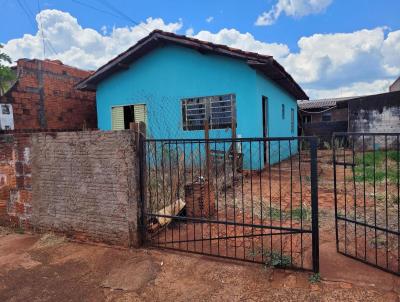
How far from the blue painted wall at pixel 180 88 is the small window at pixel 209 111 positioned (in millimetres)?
168

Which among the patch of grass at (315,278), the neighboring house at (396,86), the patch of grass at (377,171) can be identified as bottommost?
the patch of grass at (315,278)

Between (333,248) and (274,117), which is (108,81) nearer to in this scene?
(274,117)

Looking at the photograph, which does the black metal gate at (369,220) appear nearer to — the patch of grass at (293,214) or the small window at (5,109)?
the patch of grass at (293,214)

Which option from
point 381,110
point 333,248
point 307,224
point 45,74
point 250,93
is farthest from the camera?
point 381,110

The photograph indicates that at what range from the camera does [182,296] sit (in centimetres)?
277

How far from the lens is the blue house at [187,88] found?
8.62 meters

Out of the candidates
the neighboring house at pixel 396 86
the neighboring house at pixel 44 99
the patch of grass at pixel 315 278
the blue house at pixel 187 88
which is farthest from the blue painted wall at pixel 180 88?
the neighboring house at pixel 396 86

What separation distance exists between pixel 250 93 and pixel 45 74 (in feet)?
22.1

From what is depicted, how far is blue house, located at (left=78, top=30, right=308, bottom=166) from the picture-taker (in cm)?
862

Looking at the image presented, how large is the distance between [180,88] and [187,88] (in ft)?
0.88

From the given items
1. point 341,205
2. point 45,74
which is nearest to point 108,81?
point 45,74

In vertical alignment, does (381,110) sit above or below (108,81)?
below

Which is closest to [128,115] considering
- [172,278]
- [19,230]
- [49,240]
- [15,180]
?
[15,180]

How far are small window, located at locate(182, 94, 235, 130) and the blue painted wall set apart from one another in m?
0.17
